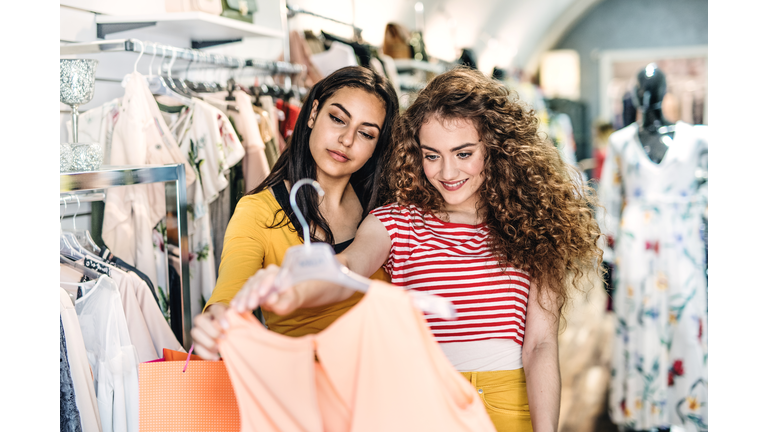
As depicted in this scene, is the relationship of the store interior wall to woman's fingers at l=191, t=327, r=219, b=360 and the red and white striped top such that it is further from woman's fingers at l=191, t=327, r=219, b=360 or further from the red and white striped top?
woman's fingers at l=191, t=327, r=219, b=360

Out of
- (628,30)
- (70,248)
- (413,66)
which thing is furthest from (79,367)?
(628,30)

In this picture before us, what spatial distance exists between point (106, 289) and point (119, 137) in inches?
24.4

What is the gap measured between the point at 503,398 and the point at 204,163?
4.18 ft

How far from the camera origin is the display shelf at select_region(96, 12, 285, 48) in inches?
75.6

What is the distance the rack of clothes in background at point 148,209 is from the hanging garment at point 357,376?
523 mm

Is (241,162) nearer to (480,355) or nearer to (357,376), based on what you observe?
(480,355)

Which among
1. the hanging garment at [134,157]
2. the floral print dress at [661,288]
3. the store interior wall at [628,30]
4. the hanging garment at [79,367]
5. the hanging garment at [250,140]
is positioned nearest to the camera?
the hanging garment at [79,367]

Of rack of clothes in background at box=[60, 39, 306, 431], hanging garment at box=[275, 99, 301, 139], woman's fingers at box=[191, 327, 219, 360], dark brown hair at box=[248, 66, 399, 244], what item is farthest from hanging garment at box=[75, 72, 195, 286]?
woman's fingers at box=[191, 327, 219, 360]

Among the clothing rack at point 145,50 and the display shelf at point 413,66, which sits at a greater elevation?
the display shelf at point 413,66

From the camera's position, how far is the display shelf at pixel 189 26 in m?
1.92

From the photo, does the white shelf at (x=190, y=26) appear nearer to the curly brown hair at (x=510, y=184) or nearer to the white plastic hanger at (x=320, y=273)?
the curly brown hair at (x=510, y=184)

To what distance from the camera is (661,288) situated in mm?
2781

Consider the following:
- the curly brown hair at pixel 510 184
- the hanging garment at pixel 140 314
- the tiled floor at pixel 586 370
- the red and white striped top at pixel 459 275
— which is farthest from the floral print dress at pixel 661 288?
the hanging garment at pixel 140 314

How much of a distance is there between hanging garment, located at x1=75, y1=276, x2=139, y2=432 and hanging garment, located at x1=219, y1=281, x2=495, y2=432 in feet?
2.02
